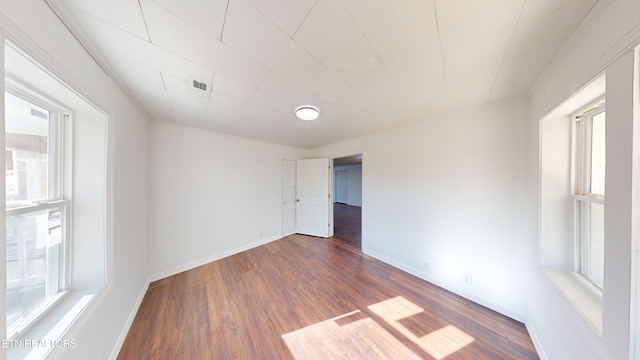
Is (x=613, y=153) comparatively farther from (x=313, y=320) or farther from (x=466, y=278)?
(x=313, y=320)

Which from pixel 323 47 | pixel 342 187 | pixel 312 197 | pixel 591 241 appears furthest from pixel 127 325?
pixel 342 187

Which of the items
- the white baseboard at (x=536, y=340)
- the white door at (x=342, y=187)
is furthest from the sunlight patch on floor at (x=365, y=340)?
the white door at (x=342, y=187)

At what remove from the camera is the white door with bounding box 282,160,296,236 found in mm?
4309

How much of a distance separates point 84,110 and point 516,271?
13.1ft

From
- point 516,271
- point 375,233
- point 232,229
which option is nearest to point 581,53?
point 516,271

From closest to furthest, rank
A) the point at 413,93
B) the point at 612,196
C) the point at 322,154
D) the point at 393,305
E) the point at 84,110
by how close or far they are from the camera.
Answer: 1. the point at 612,196
2. the point at 84,110
3. the point at 413,93
4. the point at 393,305
5. the point at 322,154

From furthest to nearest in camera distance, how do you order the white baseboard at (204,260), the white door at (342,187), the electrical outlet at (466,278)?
the white door at (342,187) → the white baseboard at (204,260) → the electrical outlet at (466,278)

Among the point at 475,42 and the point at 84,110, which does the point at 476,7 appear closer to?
the point at 475,42

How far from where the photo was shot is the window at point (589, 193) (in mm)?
1190

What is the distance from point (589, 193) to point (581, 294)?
70cm

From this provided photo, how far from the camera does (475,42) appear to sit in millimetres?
1126

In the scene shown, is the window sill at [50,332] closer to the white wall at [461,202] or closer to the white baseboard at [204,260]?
the white baseboard at [204,260]

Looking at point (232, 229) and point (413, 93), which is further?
point (232, 229)

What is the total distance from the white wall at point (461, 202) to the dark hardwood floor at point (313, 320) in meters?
0.28
